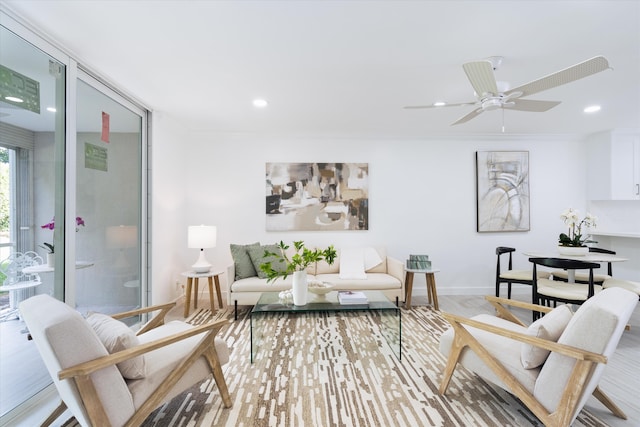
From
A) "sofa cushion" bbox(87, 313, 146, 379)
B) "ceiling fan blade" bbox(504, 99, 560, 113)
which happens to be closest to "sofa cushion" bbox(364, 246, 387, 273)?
"ceiling fan blade" bbox(504, 99, 560, 113)

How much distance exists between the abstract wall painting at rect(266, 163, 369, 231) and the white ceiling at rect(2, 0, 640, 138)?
118cm

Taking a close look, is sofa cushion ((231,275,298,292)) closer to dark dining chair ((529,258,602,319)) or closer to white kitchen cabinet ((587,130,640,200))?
dark dining chair ((529,258,602,319))

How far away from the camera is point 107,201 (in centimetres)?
297

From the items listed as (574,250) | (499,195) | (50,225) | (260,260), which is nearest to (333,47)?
(50,225)

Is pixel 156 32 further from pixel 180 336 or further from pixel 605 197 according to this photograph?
pixel 605 197

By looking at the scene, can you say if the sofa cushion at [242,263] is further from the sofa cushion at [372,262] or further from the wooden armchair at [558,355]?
the wooden armchair at [558,355]

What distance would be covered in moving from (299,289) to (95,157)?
2.23 m

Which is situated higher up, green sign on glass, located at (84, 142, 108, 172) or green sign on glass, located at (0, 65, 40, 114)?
green sign on glass, located at (0, 65, 40, 114)

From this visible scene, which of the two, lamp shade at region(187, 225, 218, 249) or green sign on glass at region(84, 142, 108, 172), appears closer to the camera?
green sign on glass at region(84, 142, 108, 172)

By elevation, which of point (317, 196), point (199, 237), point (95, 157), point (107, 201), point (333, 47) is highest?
point (333, 47)

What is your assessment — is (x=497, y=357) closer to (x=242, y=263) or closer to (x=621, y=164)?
(x=242, y=263)

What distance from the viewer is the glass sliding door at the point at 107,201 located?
2.62m

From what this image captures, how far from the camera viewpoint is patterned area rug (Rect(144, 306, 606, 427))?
1.87 m

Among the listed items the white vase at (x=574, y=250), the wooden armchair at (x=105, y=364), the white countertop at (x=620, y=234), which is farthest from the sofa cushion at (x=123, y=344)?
the white countertop at (x=620, y=234)
